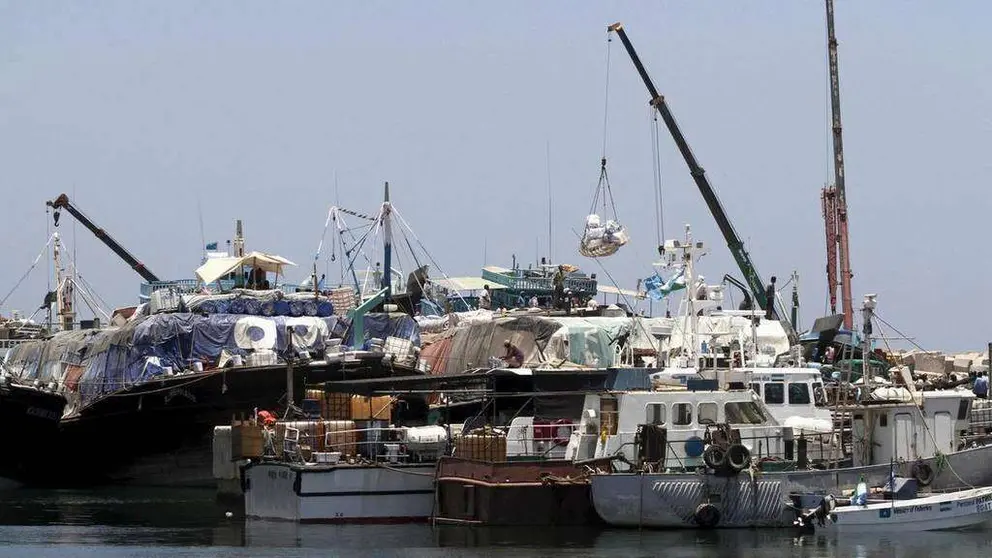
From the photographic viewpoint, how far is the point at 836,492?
39.3m

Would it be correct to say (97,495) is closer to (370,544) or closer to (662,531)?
(370,544)

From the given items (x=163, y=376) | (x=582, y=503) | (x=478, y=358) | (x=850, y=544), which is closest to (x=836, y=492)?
(x=850, y=544)

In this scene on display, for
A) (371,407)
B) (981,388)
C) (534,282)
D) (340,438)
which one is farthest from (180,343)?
(981,388)

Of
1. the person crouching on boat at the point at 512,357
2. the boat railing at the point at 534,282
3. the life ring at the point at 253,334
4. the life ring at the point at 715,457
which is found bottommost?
the life ring at the point at 715,457

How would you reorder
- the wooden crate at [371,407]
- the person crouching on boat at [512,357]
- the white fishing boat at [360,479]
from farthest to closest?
1. the person crouching on boat at [512,357]
2. the wooden crate at [371,407]
3. the white fishing boat at [360,479]

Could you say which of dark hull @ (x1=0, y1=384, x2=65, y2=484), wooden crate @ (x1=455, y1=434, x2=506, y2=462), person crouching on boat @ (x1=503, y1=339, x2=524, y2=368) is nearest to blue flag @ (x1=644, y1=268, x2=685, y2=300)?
person crouching on boat @ (x1=503, y1=339, x2=524, y2=368)

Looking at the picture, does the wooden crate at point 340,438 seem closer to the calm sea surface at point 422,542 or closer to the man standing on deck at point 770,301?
the calm sea surface at point 422,542

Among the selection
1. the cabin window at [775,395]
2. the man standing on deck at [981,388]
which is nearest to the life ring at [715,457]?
the cabin window at [775,395]

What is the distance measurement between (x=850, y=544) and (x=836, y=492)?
230 cm

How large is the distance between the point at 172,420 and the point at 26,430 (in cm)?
898

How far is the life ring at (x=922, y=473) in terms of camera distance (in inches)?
1561

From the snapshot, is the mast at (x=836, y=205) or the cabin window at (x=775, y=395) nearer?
the cabin window at (x=775, y=395)

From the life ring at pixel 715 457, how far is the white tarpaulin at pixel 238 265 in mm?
32810

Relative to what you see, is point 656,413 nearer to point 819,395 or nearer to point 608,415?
point 608,415
